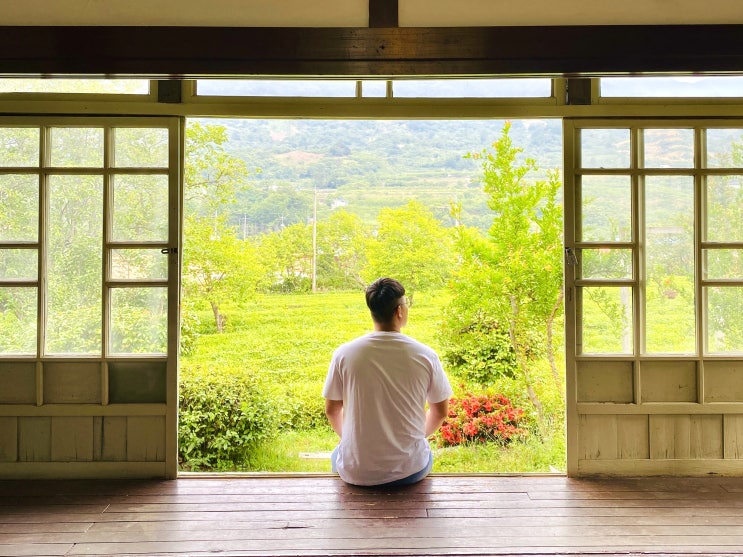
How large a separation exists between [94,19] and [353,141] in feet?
21.3

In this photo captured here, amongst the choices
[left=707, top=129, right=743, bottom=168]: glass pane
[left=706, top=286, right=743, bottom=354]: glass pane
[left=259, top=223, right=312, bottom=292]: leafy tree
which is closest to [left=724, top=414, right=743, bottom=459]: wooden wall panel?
[left=706, top=286, right=743, bottom=354]: glass pane

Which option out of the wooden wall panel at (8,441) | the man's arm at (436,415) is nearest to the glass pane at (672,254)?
the man's arm at (436,415)

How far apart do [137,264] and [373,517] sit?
169 centimetres

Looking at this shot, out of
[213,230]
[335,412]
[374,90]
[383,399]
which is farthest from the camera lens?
[213,230]

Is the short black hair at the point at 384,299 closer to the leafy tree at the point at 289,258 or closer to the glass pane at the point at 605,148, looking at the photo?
the glass pane at the point at 605,148

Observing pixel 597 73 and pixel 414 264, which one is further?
pixel 414 264

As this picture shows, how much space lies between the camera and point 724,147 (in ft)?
9.37

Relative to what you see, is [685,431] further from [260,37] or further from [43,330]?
[43,330]

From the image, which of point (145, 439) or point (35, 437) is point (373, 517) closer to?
point (145, 439)

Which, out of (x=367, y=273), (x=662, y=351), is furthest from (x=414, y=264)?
(x=662, y=351)

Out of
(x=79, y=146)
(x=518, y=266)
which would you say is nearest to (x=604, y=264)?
(x=518, y=266)

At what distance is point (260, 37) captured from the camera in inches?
86.4

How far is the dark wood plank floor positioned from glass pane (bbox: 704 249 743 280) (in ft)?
3.36

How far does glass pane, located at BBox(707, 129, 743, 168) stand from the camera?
9.36 ft
